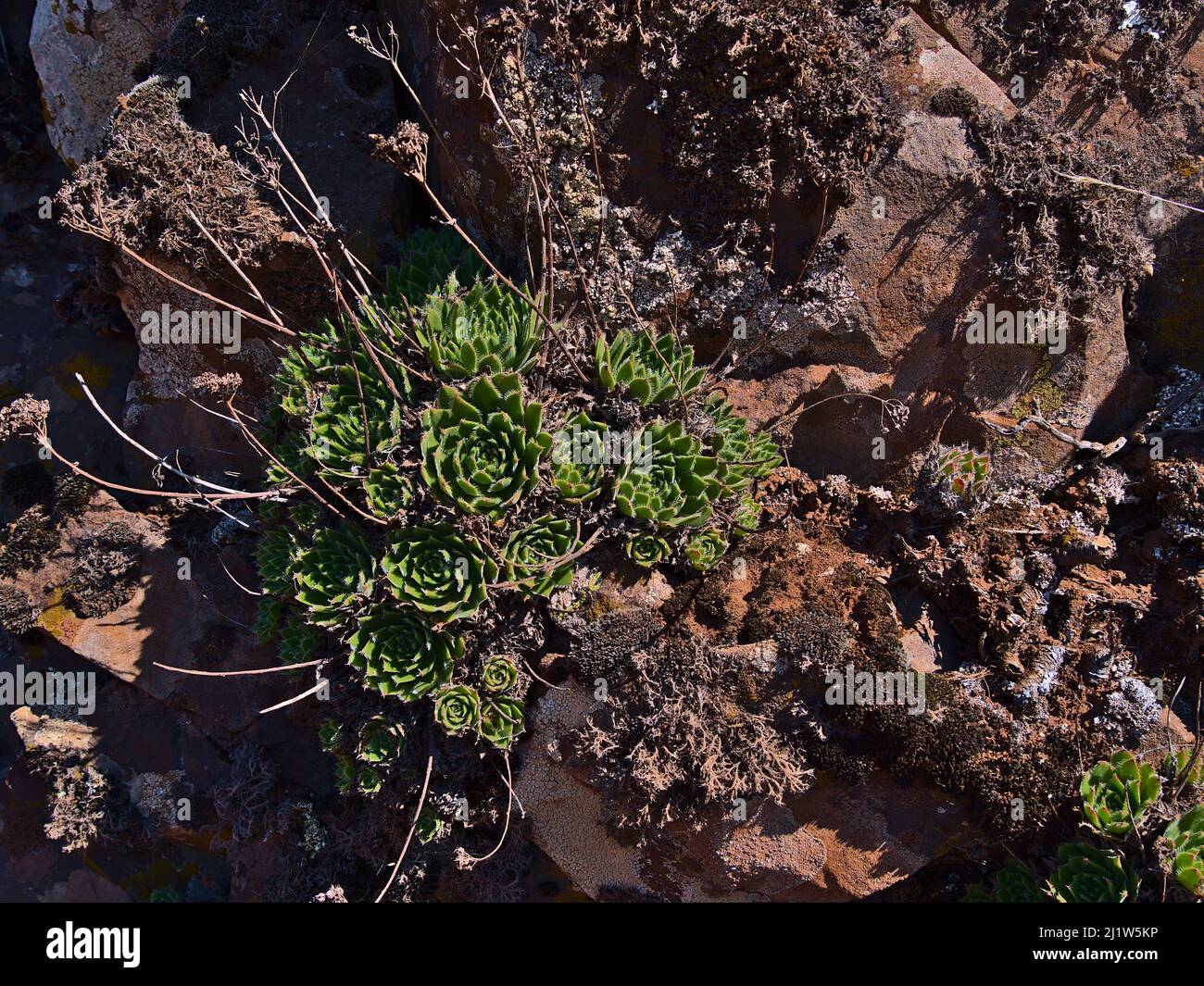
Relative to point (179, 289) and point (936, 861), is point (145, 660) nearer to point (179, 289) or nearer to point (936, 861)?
point (179, 289)

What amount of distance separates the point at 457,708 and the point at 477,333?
2.55 metres

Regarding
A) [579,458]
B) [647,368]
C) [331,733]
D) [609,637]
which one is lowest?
[331,733]

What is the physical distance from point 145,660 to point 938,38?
821 cm

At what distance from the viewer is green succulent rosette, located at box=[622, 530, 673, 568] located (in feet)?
18.0

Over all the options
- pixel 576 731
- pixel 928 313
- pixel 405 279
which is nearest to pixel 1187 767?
pixel 928 313

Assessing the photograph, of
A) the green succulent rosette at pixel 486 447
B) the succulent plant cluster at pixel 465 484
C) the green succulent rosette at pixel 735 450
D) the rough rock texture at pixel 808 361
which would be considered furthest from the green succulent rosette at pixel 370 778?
the green succulent rosette at pixel 735 450

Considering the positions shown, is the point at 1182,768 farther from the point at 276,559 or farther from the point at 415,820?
the point at 276,559

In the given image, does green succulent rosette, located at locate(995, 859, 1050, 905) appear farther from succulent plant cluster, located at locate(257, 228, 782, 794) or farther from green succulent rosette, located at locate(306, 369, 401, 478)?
green succulent rosette, located at locate(306, 369, 401, 478)

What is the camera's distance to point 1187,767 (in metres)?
5.19

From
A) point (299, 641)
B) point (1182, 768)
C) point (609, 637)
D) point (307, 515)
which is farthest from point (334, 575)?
point (1182, 768)

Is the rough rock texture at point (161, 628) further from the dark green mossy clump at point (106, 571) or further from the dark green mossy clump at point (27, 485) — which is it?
the dark green mossy clump at point (27, 485)

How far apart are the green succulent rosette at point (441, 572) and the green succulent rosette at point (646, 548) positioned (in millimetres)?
910

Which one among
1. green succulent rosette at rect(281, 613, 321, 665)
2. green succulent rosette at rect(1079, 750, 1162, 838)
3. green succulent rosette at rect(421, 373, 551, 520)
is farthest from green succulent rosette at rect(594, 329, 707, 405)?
green succulent rosette at rect(1079, 750, 1162, 838)

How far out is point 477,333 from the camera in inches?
225
